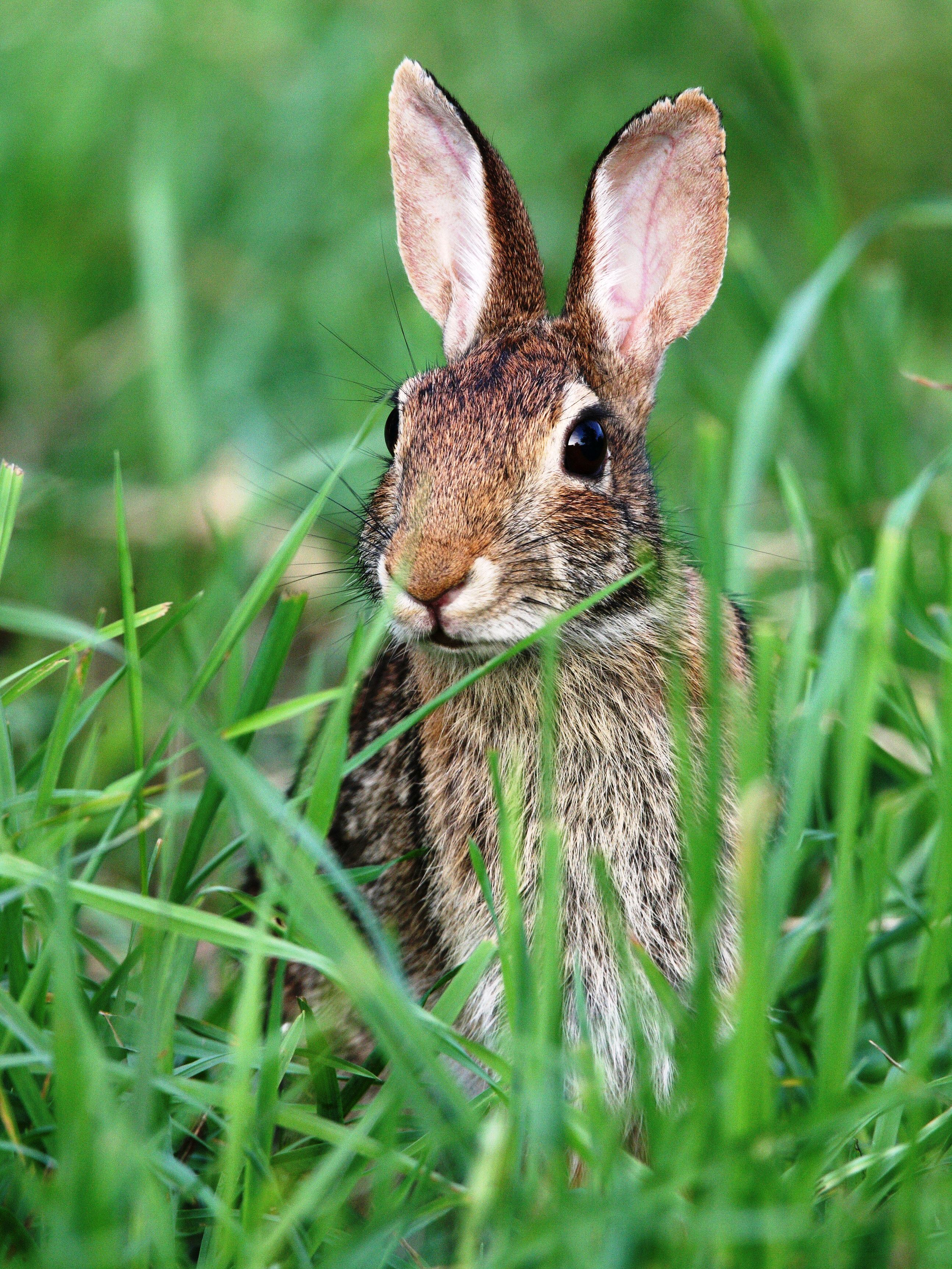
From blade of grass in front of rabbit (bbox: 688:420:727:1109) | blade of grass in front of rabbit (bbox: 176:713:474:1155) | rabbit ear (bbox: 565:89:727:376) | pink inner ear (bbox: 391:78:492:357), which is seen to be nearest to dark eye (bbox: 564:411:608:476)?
blade of grass in front of rabbit (bbox: 688:420:727:1109)

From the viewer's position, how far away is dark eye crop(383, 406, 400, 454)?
334cm

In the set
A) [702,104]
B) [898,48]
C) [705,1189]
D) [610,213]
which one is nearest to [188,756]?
[610,213]

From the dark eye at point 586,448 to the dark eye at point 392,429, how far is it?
0.44m

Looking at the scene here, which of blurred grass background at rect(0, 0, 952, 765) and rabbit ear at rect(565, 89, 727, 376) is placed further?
blurred grass background at rect(0, 0, 952, 765)

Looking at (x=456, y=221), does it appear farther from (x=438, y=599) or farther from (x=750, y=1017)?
(x=750, y=1017)

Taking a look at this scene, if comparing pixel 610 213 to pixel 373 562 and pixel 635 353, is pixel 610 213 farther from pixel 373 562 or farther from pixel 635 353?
pixel 373 562

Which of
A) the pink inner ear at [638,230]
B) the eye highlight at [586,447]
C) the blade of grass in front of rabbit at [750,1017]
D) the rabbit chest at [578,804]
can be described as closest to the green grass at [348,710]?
the blade of grass in front of rabbit at [750,1017]

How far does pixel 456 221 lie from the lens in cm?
376

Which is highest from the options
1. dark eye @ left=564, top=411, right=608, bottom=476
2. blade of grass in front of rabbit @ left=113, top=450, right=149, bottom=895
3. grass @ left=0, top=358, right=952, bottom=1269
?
dark eye @ left=564, top=411, right=608, bottom=476

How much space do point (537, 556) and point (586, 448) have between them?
375 millimetres

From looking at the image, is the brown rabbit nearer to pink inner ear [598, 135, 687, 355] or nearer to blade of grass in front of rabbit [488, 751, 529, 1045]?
pink inner ear [598, 135, 687, 355]

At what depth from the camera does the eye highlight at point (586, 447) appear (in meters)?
3.12

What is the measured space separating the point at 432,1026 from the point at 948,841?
92cm

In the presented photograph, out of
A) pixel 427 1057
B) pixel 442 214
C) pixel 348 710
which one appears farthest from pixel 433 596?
pixel 442 214
